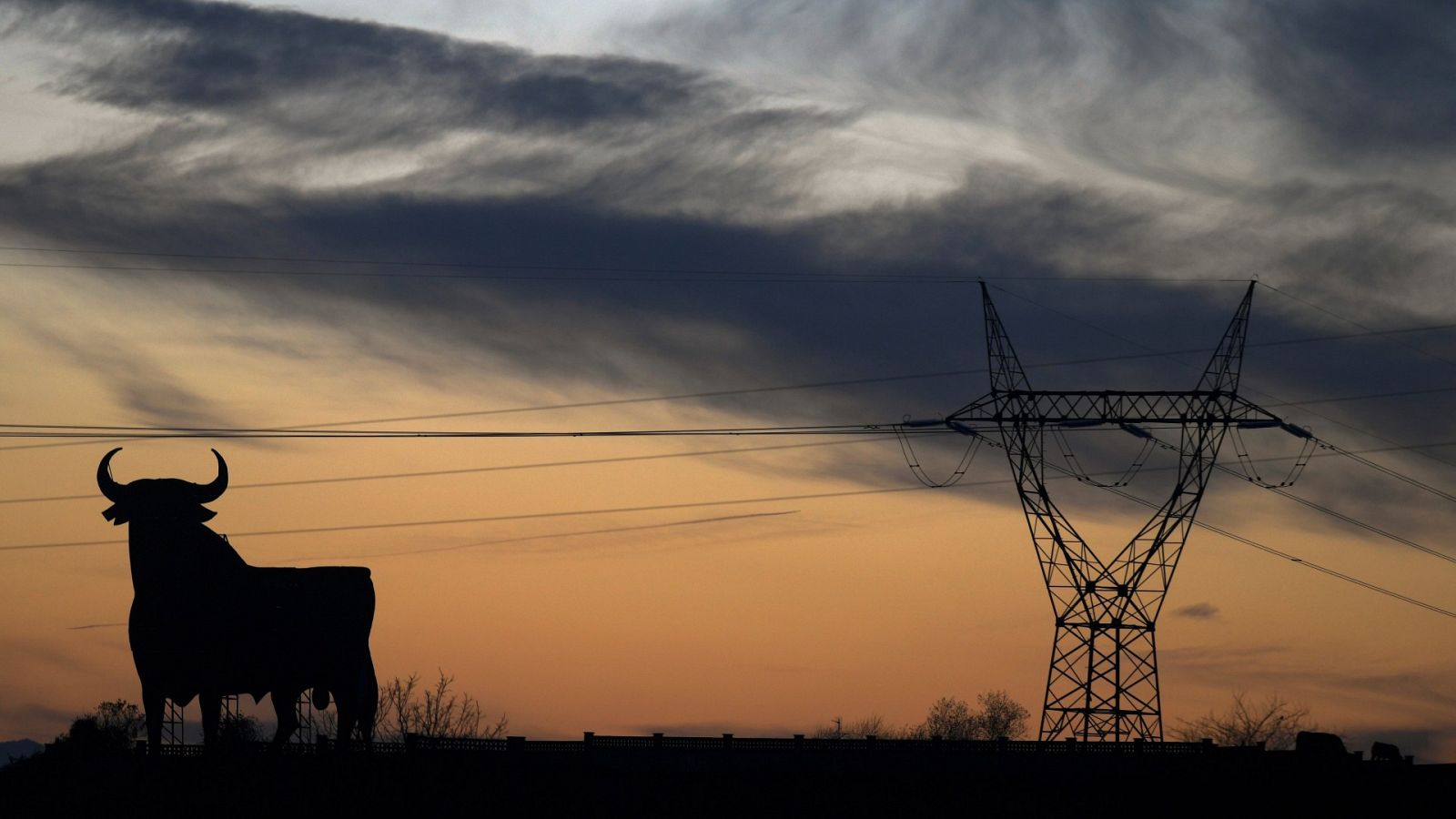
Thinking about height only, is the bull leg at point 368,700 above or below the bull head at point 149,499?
below

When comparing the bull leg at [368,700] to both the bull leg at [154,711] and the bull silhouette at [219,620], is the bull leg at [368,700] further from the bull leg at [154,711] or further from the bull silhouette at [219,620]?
the bull leg at [154,711]

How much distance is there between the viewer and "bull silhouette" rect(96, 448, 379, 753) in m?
50.6

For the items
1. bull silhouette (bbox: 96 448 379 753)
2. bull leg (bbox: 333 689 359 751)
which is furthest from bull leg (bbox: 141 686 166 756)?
bull leg (bbox: 333 689 359 751)

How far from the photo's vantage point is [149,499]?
51.4m

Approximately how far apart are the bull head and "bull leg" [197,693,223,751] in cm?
511

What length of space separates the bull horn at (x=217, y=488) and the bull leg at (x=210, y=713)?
5.71 metres

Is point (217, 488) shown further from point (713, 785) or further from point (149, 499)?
point (713, 785)

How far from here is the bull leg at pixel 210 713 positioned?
5028cm

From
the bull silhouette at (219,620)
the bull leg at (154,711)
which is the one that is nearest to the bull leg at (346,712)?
the bull silhouette at (219,620)

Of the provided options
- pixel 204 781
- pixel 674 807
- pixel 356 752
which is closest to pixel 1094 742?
pixel 674 807

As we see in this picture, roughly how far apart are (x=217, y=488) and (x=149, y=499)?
195 cm

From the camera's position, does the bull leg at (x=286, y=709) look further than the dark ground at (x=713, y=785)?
Yes

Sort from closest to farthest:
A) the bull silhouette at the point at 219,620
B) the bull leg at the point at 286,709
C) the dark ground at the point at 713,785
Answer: the dark ground at the point at 713,785 → the bull silhouette at the point at 219,620 → the bull leg at the point at 286,709

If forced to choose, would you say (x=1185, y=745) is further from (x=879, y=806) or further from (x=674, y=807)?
(x=674, y=807)
